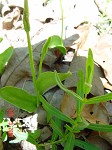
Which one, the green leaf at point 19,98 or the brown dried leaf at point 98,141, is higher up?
the green leaf at point 19,98

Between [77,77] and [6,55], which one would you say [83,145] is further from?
[6,55]

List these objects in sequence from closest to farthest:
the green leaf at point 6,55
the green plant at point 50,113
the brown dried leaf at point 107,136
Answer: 1. the green plant at point 50,113
2. the brown dried leaf at point 107,136
3. the green leaf at point 6,55

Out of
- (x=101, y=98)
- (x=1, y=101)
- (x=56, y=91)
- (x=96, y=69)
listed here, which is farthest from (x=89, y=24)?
(x=101, y=98)

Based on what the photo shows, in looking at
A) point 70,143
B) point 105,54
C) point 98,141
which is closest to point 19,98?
point 70,143

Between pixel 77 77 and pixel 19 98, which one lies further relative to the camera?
pixel 77 77

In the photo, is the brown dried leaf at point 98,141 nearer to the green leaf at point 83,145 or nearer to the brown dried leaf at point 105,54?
the green leaf at point 83,145

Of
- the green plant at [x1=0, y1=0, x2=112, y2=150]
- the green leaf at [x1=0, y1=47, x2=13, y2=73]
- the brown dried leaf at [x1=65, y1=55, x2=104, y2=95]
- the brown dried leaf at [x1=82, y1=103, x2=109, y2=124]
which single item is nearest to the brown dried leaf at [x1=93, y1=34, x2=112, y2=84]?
the brown dried leaf at [x1=65, y1=55, x2=104, y2=95]

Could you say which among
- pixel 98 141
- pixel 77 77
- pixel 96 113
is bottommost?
pixel 98 141

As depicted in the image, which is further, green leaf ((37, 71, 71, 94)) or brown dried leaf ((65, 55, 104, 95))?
brown dried leaf ((65, 55, 104, 95))

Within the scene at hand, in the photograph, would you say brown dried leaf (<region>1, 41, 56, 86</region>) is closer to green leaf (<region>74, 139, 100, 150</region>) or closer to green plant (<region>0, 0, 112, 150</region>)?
green plant (<region>0, 0, 112, 150</region>)

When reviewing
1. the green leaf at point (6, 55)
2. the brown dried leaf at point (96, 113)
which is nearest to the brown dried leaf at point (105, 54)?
the brown dried leaf at point (96, 113)
